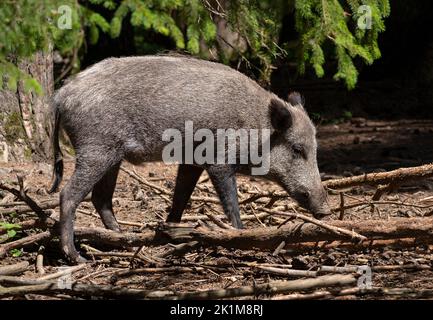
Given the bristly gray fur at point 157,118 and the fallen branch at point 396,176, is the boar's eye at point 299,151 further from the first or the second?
the fallen branch at point 396,176

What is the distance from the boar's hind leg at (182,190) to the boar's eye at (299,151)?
853 mm

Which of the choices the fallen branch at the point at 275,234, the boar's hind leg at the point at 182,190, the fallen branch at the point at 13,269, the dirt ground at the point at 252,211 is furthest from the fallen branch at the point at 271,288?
the boar's hind leg at the point at 182,190

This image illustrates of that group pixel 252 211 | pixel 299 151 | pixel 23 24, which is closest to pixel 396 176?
pixel 299 151

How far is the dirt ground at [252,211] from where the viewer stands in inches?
209

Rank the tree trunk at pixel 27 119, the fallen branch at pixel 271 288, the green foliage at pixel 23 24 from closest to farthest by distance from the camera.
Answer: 1. the green foliage at pixel 23 24
2. the fallen branch at pixel 271 288
3. the tree trunk at pixel 27 119

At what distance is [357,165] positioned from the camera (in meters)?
9.36

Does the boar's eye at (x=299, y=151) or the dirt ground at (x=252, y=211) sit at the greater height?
the boar's eye at (x=299, y=151)

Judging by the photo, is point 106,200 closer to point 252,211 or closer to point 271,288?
point 252,211

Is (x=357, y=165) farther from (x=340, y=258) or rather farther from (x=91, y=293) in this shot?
(x=91, y=293)

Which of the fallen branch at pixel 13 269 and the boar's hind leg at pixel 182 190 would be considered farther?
the boar's hind leg at pixel 182 190

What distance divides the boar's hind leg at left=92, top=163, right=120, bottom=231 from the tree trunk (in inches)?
87.4

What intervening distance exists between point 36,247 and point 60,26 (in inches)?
89.2

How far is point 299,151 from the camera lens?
21.8ft
